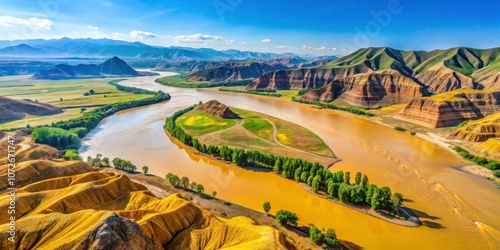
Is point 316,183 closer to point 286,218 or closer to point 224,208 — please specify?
point 286,218

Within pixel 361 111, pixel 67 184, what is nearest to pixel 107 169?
pixel 67 184

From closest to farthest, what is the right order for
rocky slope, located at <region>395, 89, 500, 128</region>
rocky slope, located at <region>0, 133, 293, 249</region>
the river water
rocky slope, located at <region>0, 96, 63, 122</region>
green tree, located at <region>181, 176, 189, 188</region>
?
rocky slope, located at <region>0, 133, 293, 249</region>, the river water, green tree, located at <region>181, 176, 189, 188</region>, rocky slope, located at <region>395, 89, 500, 128</region>, rocky slope, located at <region>0, 96, 63, 122</region>

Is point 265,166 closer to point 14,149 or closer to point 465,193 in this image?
point 465,193

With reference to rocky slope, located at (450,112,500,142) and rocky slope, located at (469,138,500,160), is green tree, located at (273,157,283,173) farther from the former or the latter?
rocky slope, located at (450,112,500,142)

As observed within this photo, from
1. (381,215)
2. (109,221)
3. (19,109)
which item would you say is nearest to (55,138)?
(19,109)

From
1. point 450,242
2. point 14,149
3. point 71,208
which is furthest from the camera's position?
point 14,149

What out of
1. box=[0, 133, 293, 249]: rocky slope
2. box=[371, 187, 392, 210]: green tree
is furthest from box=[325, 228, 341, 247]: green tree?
box=[371, 187, 392, 210]: green tree
